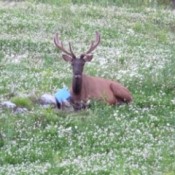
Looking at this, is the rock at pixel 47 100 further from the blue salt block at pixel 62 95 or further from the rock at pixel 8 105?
the rock at pixel 8 105

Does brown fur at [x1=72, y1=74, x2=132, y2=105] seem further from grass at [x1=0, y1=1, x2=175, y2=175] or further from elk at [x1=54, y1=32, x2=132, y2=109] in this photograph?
grass at [x1=0, y1=1, x2=175, y2=175]

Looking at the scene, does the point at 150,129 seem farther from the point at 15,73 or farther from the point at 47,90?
the point at 15,73

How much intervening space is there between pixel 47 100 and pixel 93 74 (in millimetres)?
3331

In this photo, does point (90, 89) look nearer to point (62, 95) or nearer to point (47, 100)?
point (62, 95)

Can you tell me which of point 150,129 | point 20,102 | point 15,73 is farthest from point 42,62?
point 150,129

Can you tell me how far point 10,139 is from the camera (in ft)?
47.5

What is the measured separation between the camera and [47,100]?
57.8 ft

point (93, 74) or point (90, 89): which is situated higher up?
point (90, 89)

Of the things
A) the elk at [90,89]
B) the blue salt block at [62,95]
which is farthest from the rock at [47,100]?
the elk at [90,89]

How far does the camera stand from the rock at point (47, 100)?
1748cm

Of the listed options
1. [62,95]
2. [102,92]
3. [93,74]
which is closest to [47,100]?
[62,95]

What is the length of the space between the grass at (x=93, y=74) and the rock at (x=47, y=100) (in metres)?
0.20

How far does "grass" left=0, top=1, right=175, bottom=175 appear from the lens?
12.9 meters

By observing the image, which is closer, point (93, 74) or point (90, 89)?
point (90, 89)
